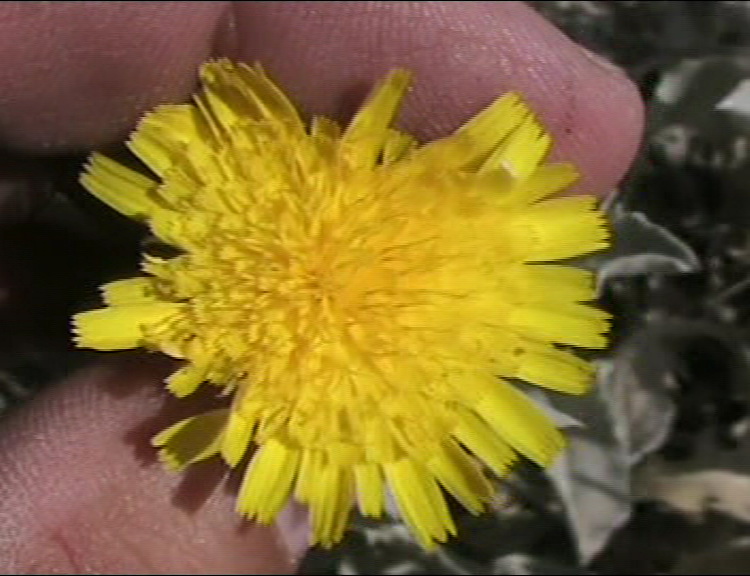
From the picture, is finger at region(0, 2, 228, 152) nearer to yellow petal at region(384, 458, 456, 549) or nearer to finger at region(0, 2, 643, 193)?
finger at region(0, 2, 643, 193)

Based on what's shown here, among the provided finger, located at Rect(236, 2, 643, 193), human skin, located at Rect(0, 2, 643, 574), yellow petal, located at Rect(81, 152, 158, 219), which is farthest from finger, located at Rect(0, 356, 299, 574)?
finger, located at Rect(236, 2, 643, 193)

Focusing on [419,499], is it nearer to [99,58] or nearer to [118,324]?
[118,324]

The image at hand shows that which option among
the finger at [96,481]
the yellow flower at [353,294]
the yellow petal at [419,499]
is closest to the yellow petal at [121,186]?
the yellow flower at [353,294]

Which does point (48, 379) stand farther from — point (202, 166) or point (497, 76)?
point (497, 76)

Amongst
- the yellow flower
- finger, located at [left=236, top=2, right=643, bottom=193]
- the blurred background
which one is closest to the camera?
the yellow flower

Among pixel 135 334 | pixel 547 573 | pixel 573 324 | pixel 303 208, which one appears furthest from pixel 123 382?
pixel 547 573

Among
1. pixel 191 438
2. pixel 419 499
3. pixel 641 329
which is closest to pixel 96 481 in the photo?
pixel 191 438

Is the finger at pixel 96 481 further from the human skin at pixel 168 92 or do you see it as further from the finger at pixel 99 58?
the finger at pixel 99 58
